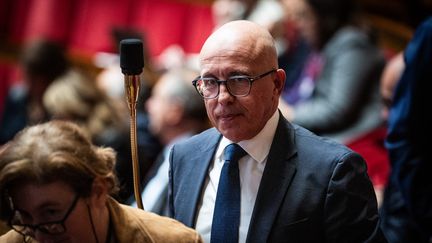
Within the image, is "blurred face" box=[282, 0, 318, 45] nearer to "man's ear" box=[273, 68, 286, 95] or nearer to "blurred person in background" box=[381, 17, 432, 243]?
"blurred person in background" box=[381, 17, 432, 243]

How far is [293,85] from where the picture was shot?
382 centimetres

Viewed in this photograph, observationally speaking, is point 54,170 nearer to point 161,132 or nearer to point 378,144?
point 161,132

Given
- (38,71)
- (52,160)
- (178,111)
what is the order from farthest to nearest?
(38,71), (178,111), (52,160)

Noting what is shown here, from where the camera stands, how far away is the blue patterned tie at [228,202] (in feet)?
6.31

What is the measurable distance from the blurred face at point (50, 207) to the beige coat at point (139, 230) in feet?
0.41

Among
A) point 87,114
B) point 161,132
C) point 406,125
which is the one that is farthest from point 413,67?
point 87,114

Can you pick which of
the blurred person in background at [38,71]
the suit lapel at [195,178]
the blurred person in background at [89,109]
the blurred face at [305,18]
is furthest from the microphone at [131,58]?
the blurred person in background at [38,71]

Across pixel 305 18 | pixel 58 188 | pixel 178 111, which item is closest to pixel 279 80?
pixel 58 188

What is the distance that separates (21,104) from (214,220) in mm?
2755

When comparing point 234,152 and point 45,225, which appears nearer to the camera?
point 45,225

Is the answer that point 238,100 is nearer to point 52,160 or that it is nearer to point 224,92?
point 224,92

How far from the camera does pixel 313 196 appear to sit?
187 cm

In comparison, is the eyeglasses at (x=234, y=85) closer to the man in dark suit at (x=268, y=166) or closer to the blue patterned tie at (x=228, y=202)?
the man in dark suit at (x=268, y=166)

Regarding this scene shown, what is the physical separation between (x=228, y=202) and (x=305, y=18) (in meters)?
1.83
